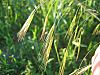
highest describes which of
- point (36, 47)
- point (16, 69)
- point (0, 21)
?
point (0, 21)

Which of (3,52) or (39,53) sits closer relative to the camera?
(39,53)

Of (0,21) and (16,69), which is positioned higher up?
(0,21)

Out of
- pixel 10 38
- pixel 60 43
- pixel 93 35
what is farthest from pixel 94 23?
pixel 10 38

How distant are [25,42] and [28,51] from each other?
0.23 feet

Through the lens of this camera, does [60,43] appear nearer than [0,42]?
Yes

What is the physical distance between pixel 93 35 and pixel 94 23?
8 centimetres

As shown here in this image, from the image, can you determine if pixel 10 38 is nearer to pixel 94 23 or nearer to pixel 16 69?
pixel 16 69

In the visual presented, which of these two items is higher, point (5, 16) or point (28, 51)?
point (5, 16)

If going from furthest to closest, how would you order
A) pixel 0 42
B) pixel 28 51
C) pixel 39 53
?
pixel 0 42 → pixel 28 51 → pixel 39 53

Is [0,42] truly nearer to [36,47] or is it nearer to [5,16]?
[5,16]

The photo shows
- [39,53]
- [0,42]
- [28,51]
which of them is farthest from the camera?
[0,42]

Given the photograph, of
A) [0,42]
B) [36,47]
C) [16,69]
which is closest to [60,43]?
[36,47]

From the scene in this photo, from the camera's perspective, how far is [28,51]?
176cm

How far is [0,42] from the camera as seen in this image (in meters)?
1.92
